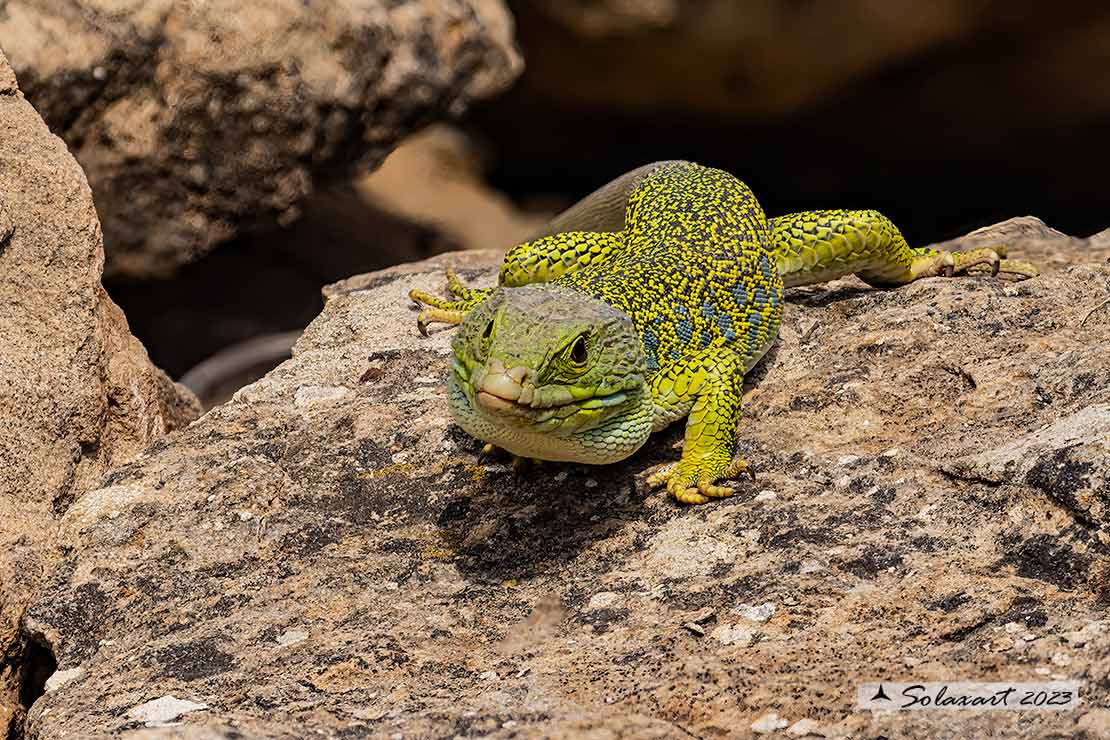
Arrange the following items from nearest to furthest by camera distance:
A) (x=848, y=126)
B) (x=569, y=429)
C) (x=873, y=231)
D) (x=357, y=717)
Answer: (x=357, y=717)
(x=569, y=429)
(x=873, y=231)
(x=848, y=126)

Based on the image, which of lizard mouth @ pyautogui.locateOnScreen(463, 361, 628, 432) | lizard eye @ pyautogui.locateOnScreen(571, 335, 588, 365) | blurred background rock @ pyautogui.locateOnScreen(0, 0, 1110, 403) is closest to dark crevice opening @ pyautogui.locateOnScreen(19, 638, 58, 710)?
lizard mouth @ pyautogui.locateOnScreen(463, 361, 628, 432)

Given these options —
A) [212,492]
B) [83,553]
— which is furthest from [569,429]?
[83,553]

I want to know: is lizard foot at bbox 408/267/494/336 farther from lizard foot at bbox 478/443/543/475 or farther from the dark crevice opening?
the dark crevice opening

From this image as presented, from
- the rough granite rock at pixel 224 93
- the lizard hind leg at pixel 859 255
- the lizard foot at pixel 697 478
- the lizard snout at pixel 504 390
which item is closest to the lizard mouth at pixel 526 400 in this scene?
the lizard snout at pixel 504 390

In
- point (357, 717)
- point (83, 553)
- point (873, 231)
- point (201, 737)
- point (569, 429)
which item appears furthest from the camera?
point (873, 231)

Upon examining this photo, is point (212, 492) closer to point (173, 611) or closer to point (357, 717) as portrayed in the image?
point (173, 611)

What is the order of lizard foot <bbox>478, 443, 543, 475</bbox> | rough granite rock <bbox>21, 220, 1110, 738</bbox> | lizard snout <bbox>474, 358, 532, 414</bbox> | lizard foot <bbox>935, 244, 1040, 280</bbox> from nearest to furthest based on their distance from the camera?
rough granite rock <bbox>21, 220, 1110, 738</bbox> → lizard snout <bbox>474, 358, 532, 414</bbox> → lizard foot <bbox>478, 443, 543, 475</bbox> → lizard foot <bbox>935, 244, 1040, 280</bbox>

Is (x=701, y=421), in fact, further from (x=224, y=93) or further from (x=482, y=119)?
(x=482, y=119)

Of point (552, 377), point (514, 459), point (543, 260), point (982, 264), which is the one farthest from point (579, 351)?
point (982, 264)
